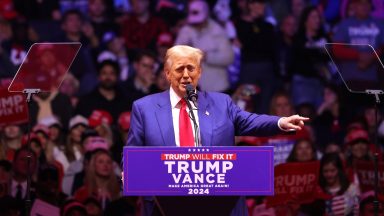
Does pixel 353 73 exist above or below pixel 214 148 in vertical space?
above

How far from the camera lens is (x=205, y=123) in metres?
6.31

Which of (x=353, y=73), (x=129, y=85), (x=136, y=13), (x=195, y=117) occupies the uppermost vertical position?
(x=136, y=13)

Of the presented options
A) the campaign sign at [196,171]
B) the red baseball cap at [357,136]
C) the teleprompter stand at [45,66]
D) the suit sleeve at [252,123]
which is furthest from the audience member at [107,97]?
the campaign sign at [196,171]

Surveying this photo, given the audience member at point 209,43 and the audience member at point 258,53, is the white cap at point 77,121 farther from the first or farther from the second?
the audience member at point 258,53

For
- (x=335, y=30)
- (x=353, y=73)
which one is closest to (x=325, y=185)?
(x=353, y=73)

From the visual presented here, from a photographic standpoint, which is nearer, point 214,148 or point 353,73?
point 214,148

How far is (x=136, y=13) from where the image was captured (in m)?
13.0

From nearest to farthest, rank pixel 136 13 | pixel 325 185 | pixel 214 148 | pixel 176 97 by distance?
pixel 214 148
pixel 176 97
pixel 325 185
pixel 136 13

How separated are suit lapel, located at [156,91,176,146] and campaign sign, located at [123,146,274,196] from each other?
1.02ft

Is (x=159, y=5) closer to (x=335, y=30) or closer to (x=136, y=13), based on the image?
(x=136, y=13)

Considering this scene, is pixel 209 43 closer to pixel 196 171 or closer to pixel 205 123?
pixel 205 123

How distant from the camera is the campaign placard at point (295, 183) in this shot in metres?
9.06

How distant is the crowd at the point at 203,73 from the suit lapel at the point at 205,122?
358cm

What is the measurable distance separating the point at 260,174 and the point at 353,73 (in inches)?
84.7
